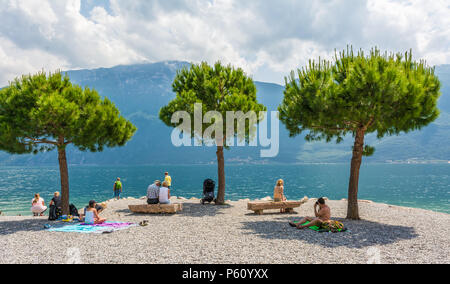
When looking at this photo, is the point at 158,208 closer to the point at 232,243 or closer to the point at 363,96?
the point at 232,243

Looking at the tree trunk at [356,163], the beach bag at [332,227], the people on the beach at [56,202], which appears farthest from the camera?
the people on the beach at [56,202]

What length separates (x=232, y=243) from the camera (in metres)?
11.3

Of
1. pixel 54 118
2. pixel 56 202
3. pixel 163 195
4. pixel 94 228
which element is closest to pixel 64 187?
pixel 56 202

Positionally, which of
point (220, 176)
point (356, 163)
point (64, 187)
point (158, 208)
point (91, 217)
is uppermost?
point (356, 163)

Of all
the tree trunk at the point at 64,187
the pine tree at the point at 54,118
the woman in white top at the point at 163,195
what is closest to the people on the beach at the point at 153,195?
the woman in white top at the point at 163,195

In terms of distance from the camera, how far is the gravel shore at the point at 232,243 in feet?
30.9

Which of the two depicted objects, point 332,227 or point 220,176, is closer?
point 332,227

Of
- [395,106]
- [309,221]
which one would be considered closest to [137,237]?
[309,221]

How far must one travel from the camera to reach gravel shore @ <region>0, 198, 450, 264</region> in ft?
30.9

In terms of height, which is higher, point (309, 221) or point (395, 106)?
point (395, 106)

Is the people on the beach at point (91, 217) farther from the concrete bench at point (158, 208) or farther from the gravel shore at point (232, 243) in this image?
the concrete bench at point (158, 208)

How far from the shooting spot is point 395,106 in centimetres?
1375

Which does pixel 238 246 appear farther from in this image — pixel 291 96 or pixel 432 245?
pixel 291 96
